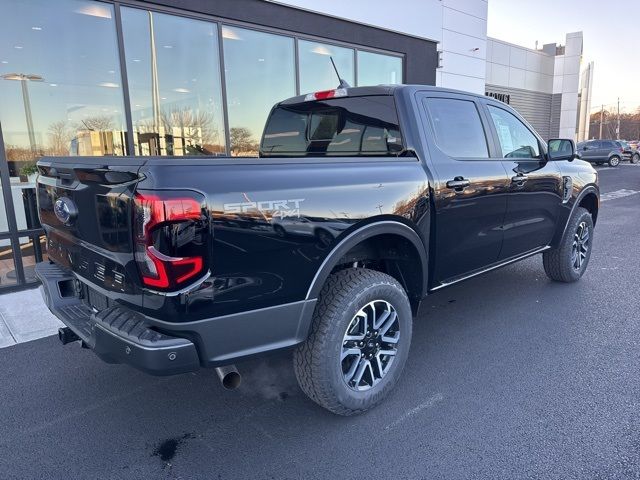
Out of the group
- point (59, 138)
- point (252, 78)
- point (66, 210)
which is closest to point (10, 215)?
point (59, 138)

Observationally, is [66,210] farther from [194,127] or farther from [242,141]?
[242,141]

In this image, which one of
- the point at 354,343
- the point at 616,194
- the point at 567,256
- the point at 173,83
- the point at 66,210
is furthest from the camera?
the point at 616,194

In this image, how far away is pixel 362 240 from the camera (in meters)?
2.73

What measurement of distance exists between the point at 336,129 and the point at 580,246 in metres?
3.46

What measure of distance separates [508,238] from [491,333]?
846mm

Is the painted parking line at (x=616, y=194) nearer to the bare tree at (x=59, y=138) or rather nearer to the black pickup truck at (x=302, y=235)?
the black pickup truck at (x=302, y=235)

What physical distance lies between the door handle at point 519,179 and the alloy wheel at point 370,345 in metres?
1.83

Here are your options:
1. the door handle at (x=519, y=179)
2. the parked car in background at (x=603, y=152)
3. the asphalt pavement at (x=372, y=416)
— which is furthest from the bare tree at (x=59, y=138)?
the parked car in background at (x=603, y=152)

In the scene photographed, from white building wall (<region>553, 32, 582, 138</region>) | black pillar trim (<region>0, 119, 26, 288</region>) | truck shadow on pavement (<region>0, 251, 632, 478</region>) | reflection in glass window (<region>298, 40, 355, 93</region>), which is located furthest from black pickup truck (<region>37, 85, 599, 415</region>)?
white building wall (<region>553, 32, 582, 138</region>)

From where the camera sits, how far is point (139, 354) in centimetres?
208

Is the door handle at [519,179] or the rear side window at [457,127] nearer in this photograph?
the rear side window at [457,127]

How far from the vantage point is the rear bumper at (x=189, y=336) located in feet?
6.84

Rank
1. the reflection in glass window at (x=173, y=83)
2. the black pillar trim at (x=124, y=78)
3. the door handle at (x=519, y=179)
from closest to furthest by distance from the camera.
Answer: the door handle at (x=519, y=179)
the black pillar trim at (x=124, y=78)
the reflection in glass window at (x=173, y=83)

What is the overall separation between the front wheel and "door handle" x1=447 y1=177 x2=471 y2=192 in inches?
35.3
